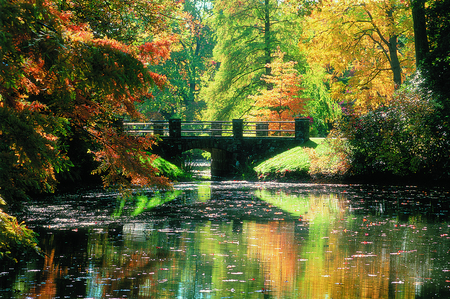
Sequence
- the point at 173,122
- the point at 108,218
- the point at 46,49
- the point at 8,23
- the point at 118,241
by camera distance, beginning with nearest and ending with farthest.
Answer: the point at 8,23 < the point at 46,49 < the point at 118,241 < the point at 108,218 < the point at 173,122

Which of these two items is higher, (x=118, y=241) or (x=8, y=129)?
(x=8, y=129)

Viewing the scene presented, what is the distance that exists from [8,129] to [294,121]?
84.3 feet

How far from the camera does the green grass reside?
26938mm

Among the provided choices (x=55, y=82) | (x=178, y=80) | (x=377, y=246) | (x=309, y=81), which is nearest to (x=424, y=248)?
(x=377, y=246)

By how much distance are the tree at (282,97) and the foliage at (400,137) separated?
24.6 feet

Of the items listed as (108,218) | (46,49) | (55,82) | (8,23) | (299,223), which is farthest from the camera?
(108,218)

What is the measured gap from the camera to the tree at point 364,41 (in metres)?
27.8

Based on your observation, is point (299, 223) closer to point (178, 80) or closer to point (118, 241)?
point (118, 241)

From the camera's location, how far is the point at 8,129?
6.91 metres

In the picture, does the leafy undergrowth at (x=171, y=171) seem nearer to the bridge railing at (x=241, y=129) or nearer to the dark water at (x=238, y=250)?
the bridge railing at (x=241, y=129)

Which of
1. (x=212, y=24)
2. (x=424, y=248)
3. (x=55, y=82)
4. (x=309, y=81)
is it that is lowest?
(x=424, y=248)

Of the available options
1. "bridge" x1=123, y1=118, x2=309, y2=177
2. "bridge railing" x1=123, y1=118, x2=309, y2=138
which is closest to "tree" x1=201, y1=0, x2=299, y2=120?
"bridge railing" x1=123, y1=118, x2=309, y2=138

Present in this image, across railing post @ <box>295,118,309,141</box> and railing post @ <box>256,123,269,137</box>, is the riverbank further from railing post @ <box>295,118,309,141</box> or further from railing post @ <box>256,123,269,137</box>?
railing post @ <box>256,123,269,137</box>

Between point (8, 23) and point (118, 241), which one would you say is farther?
point (118, 241)
